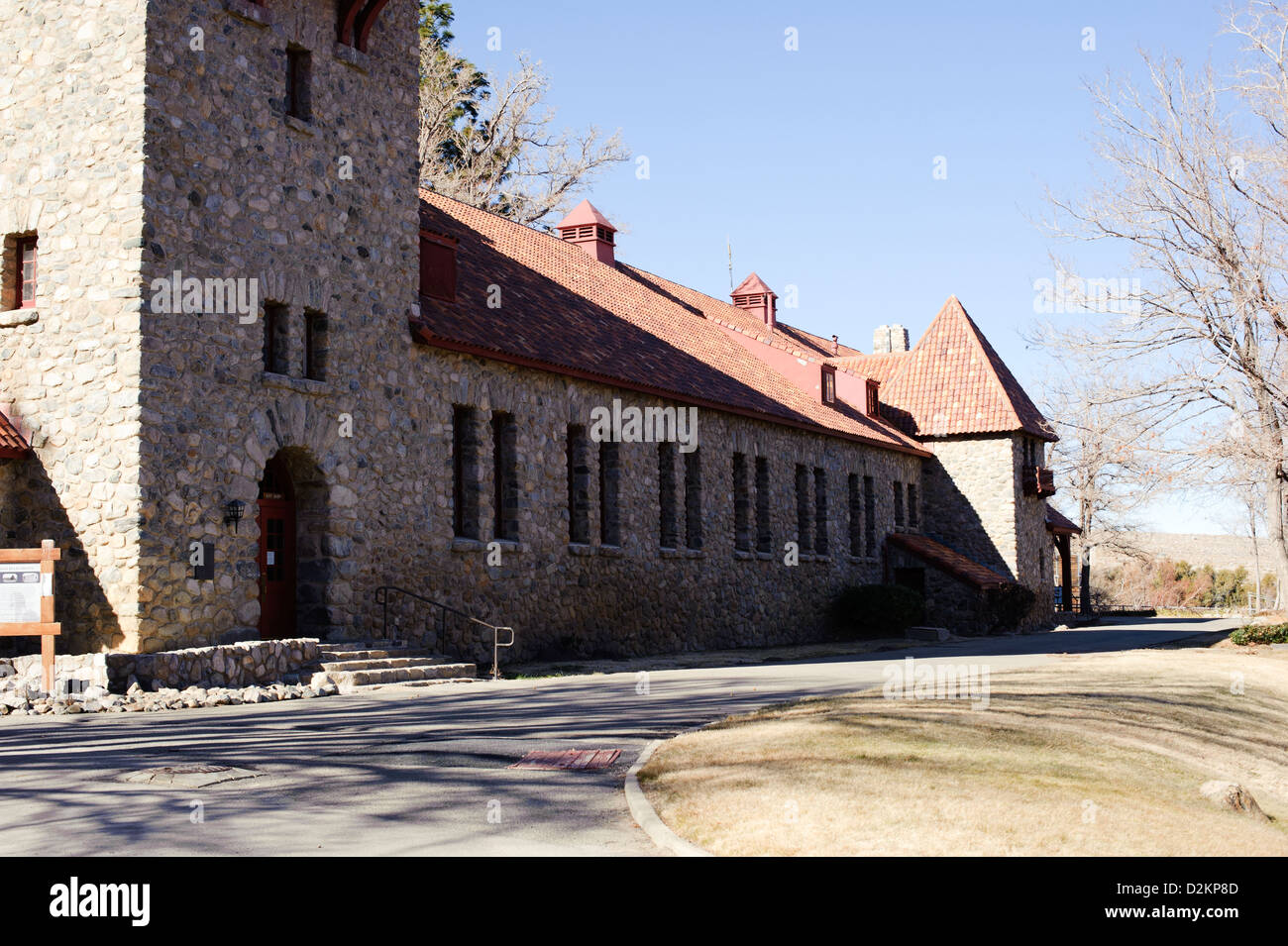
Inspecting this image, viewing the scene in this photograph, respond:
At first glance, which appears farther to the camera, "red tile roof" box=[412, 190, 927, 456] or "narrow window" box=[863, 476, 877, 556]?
"narrow window" box=[863, 476, 877, 556]

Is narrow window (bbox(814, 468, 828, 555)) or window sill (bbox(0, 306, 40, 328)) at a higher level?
window sill (bbox(0, 306, 40, 328))

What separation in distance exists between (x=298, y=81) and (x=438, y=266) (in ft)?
14.3

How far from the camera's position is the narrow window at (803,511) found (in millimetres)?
33469

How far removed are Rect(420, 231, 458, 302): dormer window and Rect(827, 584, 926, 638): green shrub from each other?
51.4 ft

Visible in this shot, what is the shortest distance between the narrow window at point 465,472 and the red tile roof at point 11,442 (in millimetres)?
6788

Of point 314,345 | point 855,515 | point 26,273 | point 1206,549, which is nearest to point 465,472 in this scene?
point 314,345

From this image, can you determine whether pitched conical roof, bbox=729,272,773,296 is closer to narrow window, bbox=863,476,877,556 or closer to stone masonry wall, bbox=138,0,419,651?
narrow window, bbox=863,476,877,556

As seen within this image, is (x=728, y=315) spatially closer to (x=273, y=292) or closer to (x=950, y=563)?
(x=950, y=563)

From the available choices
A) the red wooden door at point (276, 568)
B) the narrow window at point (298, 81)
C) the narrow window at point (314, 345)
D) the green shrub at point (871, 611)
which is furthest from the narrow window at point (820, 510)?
the narrow window at point (298, 81)

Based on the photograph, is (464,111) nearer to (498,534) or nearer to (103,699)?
(498,534)

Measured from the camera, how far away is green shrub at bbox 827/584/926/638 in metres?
34.1

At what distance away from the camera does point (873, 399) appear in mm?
41188

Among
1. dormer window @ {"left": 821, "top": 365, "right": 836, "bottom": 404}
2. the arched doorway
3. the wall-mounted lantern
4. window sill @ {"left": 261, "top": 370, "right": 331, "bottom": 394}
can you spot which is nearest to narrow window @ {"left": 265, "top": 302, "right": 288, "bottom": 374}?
window sill @ {"left": 261, "top": 370, "right": 331, "bottom": 394}

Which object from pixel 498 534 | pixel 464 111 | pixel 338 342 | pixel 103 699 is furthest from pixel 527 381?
pixel 464 111
